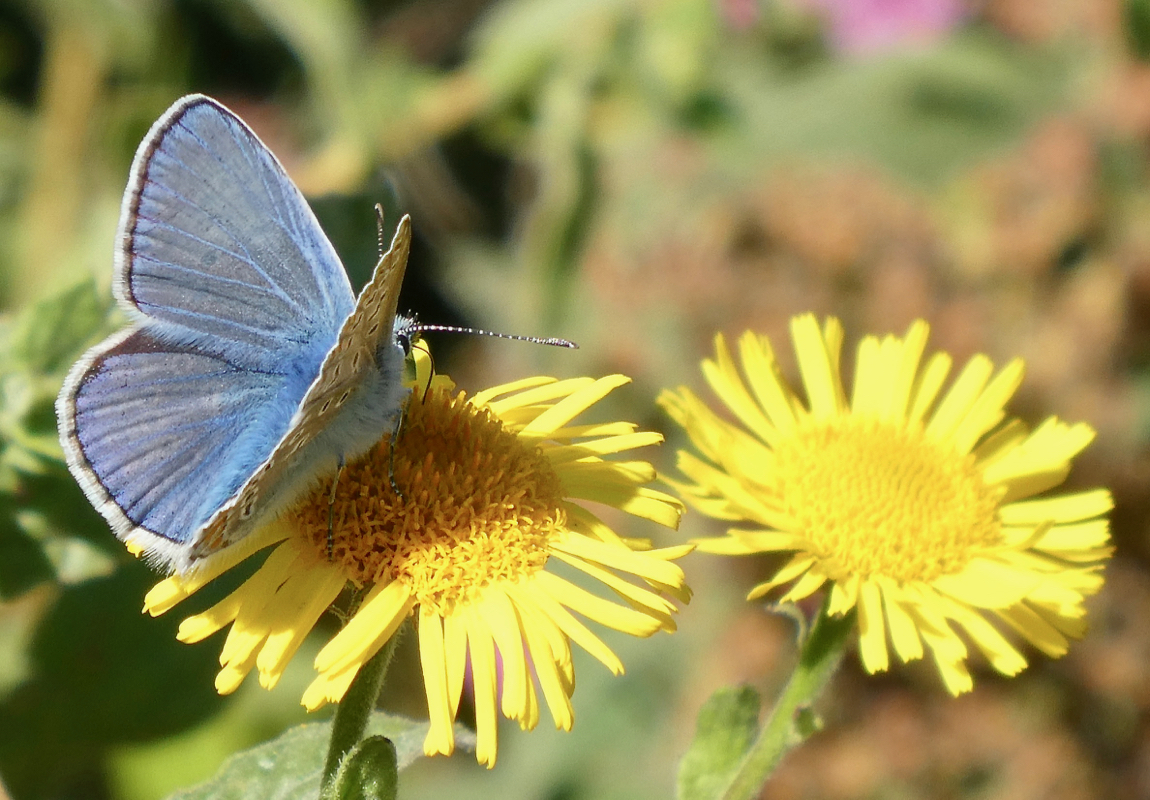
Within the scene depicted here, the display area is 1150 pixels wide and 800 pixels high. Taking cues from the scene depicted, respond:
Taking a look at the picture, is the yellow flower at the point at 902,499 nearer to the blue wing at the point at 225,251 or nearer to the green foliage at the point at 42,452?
the blue wing at the point at 225,251

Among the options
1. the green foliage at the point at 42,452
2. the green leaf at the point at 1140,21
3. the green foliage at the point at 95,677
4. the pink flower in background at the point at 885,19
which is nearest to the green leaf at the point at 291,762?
the green foliage at the point at 42,452

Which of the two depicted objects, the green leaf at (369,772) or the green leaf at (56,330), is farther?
the green leaf at (56,330)

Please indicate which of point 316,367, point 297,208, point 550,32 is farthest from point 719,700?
point 550,32

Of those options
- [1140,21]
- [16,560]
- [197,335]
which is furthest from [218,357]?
[1140,21]

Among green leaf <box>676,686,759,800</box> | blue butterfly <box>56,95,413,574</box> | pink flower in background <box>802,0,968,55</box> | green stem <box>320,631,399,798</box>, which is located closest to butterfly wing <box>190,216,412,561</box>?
blue butterfly <box>56,95,413,574</box>

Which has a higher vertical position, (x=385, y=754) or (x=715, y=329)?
(x=385, y=754)

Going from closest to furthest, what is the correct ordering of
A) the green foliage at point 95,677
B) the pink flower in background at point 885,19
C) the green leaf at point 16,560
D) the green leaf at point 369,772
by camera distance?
1. the green leaf at point 369,772
2. the green leaf at point 16,560
3. the green foliage at point 95,677
4. the pink flower in background at point 885,19

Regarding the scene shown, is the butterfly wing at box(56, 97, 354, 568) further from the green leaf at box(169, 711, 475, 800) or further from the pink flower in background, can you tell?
the pink flower in background

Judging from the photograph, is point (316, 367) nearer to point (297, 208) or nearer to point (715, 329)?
point (297, 208)

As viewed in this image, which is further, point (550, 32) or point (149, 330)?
point (550, 32)
